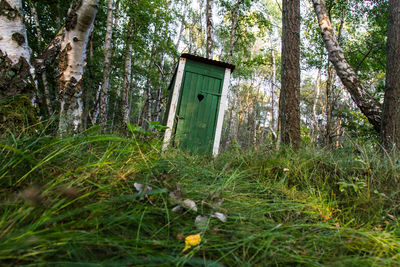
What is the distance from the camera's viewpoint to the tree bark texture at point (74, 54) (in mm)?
2553

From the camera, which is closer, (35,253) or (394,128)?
(35,253)

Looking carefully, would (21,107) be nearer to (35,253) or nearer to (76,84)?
(76,84)

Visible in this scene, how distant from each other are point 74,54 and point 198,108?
2.79 meters

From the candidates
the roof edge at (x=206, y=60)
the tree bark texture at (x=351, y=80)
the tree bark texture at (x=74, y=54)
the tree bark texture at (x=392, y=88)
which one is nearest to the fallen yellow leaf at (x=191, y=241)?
the tree bark texture at (x=74, y=54)

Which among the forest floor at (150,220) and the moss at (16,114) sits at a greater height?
the moss at (16,114)

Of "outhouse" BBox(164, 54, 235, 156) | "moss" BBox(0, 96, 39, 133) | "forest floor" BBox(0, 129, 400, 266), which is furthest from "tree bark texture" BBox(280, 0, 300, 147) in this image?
"moss" BBox(0, 96, 39, 133)

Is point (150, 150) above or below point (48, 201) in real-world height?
above

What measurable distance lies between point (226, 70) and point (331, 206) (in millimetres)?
4227

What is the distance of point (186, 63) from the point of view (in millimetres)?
4805

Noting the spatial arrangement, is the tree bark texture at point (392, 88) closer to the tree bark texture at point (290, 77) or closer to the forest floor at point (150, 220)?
the tree bark texture at point (290, 77)

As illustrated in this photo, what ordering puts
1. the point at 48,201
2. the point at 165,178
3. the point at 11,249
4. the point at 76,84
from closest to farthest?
the point at 11,249
the point at 48,201
the point at 165,178
the point at 76,84

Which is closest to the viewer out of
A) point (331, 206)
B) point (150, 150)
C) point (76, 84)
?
point (331, 206)

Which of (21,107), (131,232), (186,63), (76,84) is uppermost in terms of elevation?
(186,63)

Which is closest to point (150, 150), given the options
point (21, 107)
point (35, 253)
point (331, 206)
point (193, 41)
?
point (35, 253)
